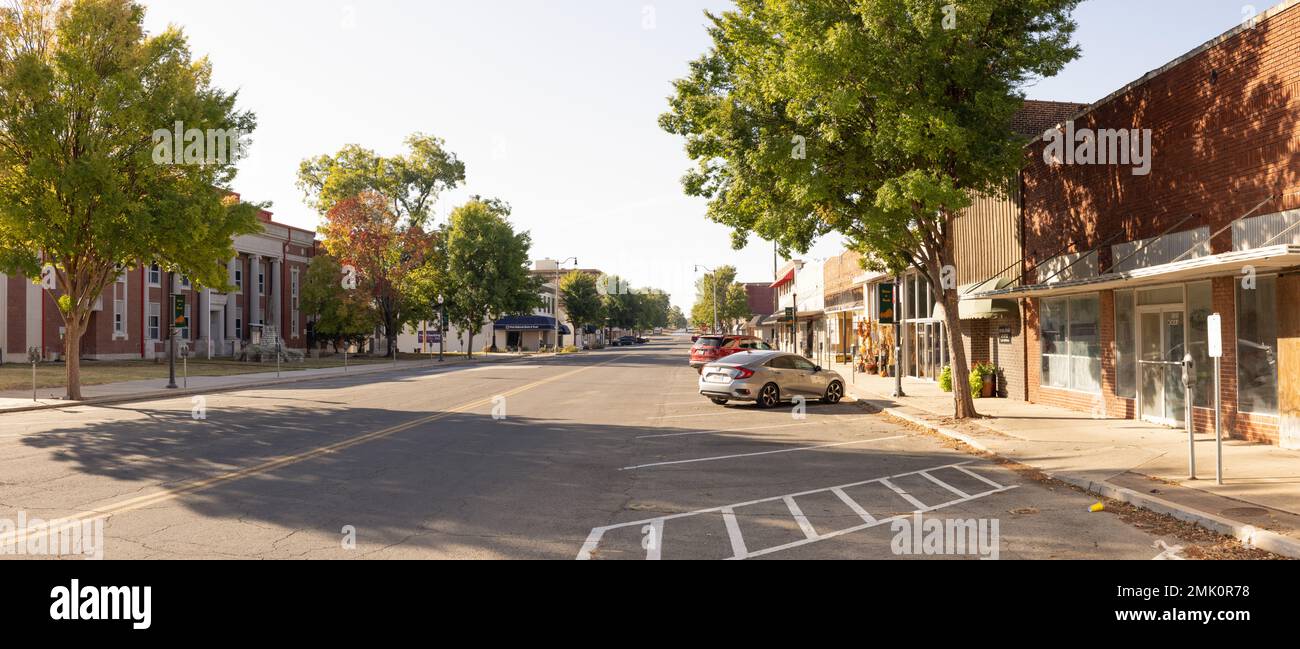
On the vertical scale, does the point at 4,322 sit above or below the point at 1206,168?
below

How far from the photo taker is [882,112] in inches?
612

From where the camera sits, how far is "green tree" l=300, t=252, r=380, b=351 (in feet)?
192

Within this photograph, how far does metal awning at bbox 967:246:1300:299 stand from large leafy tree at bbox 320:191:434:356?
4962 centimetres

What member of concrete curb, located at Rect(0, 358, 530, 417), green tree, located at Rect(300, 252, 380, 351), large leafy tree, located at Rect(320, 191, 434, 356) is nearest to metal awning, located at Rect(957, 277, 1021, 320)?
concrete curb, located at Rect(0, 358, 530, 417)

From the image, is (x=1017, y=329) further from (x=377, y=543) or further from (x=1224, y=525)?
(x=377, y=543)

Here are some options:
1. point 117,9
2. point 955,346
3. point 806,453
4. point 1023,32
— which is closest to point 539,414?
point 806,453

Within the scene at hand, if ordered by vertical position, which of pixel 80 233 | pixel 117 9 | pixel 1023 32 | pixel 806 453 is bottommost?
pixel 806 453

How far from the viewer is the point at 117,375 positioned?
33344mm

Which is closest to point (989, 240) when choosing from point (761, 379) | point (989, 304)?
point (989, 304)

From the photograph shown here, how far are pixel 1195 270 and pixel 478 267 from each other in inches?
2392

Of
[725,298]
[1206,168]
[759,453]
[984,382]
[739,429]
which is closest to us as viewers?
[759,453]

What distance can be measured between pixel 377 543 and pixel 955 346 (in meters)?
13.5

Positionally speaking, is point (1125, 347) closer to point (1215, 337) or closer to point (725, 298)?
point (1215, 337)
